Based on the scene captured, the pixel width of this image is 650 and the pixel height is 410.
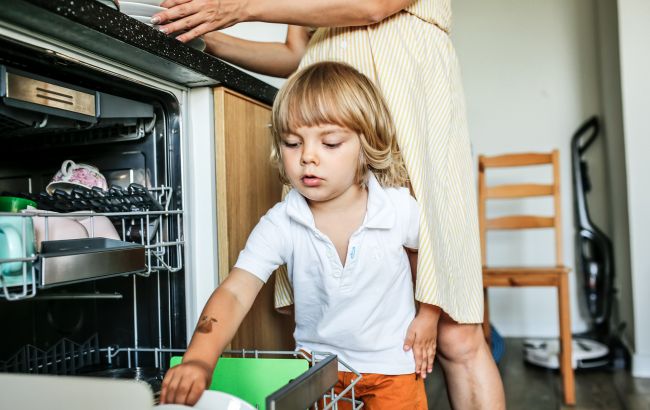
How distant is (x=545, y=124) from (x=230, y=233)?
268cm

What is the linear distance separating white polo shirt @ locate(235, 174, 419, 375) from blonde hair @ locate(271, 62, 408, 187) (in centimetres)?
4

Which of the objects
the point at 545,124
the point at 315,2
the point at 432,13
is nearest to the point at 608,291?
the point at 545,124

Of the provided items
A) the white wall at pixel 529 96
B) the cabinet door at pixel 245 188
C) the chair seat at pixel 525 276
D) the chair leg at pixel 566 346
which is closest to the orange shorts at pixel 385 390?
the cabinet door at pixel 245 188

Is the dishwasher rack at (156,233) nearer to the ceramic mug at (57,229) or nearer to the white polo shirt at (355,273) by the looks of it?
the ceramic mug at (57,229)

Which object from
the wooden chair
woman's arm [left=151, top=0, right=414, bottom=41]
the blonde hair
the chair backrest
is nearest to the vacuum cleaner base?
the wooden chair

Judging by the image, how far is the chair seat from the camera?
240 cm

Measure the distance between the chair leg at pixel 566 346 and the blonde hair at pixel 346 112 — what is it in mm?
1530

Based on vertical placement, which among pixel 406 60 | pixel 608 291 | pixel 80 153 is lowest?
pixel 608 291

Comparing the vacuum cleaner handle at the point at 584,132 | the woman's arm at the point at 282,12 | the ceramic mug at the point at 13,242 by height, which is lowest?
the ceramic mug at the point at 13,242

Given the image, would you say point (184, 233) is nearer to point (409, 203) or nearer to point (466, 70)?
point (409, 203)

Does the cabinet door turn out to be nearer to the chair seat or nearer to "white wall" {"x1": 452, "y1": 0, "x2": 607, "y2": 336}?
the chair seat

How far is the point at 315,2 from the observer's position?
3.51 feet

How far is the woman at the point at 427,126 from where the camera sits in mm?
1040

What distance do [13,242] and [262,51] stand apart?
828mm
